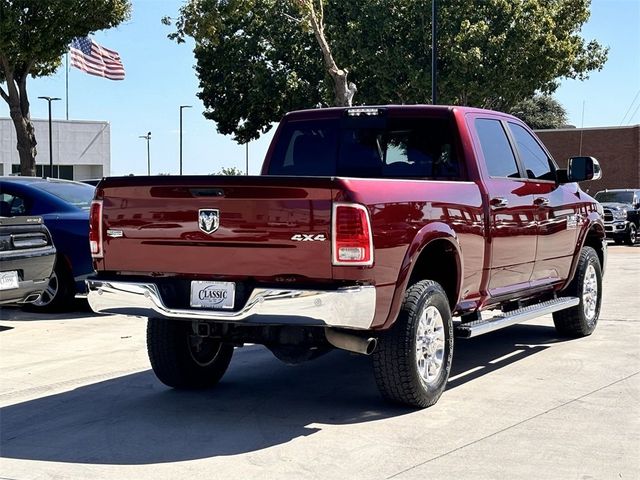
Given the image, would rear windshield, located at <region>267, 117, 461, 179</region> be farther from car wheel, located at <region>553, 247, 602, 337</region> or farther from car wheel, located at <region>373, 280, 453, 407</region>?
car wheel, located at <region>553, 247, 602, 337</region>

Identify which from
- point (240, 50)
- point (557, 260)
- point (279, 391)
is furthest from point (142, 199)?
point (240, 50)

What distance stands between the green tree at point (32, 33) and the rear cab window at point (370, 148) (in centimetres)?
1885

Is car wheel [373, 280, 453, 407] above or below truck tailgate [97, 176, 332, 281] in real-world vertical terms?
below

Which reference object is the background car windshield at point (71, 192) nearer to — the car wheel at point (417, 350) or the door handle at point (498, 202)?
the door handle at point (498, 202)

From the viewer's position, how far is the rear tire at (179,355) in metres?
6.91

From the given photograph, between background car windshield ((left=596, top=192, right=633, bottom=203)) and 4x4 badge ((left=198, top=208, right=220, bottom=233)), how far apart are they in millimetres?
24479

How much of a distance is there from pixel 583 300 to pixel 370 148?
10.0ft

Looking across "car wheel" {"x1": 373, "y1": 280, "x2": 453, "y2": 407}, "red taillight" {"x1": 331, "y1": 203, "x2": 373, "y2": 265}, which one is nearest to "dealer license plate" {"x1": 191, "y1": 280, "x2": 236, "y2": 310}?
"red taillight" {"x1": 331, "y1": 203, "x2": 373, "y2": 265}

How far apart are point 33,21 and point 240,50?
1995 centimetres

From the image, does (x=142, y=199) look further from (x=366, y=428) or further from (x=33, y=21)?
(x=33, y=21)

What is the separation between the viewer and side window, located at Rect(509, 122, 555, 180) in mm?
8367

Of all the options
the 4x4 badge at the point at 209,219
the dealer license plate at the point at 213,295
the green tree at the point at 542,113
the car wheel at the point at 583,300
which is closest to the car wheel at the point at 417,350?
the dealer license plate at the point at 213,295

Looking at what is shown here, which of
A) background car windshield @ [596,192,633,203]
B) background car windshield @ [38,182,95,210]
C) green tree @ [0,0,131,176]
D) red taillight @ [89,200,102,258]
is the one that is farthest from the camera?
background car windshield @ [596,192,633,203]

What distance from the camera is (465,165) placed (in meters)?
7.24
